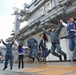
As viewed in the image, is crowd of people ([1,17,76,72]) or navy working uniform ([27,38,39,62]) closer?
crowd of people ([1,17,76,72])

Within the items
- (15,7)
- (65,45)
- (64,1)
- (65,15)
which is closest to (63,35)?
(65,15)

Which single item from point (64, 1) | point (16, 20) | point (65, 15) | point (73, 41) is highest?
point (16, 20)

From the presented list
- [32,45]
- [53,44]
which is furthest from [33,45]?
[53,44]

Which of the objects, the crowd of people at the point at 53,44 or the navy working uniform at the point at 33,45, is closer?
the crowd of people at the point at 53,44

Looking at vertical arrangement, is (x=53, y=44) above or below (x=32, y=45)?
below

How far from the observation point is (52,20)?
24328mm

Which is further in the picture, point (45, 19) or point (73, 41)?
point (45, 19)

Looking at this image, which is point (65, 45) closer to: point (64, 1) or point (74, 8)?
point (74, 8)

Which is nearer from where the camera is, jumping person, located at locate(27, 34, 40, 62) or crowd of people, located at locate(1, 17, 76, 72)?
crowd of people, located at locate(1, 17, 76, 72)

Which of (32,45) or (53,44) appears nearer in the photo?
(53,44)

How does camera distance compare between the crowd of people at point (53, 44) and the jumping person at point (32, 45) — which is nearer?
the crowd of people at point (53, 44)

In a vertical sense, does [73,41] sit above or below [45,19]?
below

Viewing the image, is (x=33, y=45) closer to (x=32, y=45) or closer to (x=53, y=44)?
(x=32, y=45)

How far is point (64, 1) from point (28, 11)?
15.7m
